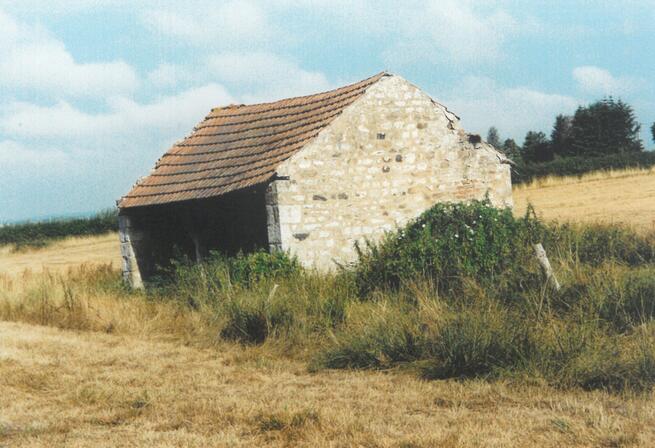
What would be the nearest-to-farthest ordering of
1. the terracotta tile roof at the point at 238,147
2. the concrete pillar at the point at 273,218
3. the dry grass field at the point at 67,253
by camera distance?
the concrete pillar at the point at 273,218 → the terracotta tile roof at the point at 238,147 → the dry grass field at the point at 67,253

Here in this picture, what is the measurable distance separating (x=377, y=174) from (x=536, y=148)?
4622cm

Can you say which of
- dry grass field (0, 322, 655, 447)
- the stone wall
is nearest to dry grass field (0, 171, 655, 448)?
dry grass field (0, 322, 655, 447)

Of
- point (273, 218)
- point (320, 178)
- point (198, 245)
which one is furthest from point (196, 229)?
point (320, 178)

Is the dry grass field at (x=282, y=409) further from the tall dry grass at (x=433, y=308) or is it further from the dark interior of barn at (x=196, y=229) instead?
the dark interior of barn at (x=196, y=229)

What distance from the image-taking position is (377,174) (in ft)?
42.2

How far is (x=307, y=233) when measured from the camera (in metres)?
12.1

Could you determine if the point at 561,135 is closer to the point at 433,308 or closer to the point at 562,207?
the point at 562,207

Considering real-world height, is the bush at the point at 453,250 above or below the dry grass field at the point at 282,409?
above

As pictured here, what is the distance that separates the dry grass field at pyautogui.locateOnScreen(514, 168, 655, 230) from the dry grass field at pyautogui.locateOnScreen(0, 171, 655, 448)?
10.9 meters

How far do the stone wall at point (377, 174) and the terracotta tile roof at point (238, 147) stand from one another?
0.34 metres

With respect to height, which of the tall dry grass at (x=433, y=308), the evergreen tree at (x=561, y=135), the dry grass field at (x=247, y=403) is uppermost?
the evergreen tree at (x=561, y=135)

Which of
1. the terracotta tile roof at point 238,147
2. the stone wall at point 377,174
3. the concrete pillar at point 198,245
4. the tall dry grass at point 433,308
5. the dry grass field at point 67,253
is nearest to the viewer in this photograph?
the tall dry grass at point 433,308

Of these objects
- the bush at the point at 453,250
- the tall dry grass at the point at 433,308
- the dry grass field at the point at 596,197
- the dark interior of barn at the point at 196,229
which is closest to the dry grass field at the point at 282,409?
the tall dry grass at the point at 433,308

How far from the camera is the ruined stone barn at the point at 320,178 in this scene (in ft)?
39.9
